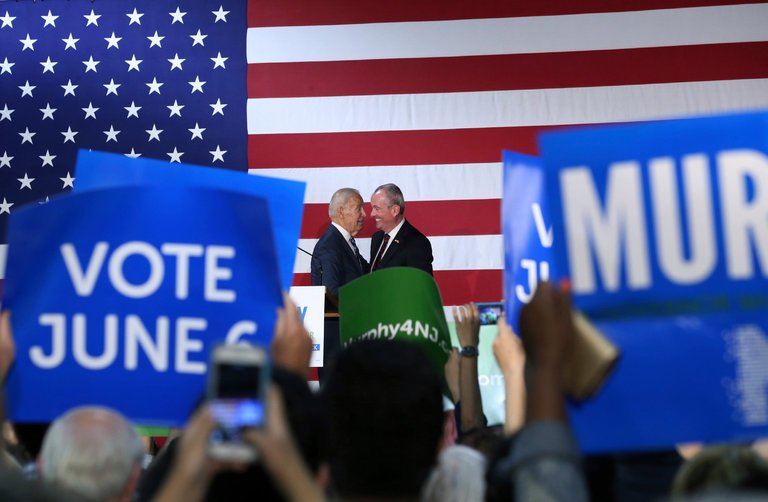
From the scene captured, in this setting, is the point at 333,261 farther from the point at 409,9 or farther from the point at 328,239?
the point at 409,9

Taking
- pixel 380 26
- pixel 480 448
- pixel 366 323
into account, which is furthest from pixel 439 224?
pixel 480 448

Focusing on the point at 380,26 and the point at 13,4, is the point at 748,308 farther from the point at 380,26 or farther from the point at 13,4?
the point at 13,4

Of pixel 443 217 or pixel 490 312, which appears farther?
pixel 443 217

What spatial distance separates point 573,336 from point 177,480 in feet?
1.88

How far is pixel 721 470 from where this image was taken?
1.18 metres

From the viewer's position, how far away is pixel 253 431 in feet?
3.01

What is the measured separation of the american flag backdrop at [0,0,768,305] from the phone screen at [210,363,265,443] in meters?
6.23

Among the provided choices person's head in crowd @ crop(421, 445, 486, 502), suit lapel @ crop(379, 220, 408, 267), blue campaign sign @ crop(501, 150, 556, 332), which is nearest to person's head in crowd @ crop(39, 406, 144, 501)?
person's head in crowd @ crop(421, 445, 486, 502)

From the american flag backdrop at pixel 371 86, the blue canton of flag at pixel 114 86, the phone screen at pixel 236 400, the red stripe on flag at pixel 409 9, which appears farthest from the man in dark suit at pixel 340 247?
the phone screen at pixel 236 400

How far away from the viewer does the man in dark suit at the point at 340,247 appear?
6594 mm

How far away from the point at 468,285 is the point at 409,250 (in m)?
0.61

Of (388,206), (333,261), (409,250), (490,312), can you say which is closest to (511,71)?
(388,206)

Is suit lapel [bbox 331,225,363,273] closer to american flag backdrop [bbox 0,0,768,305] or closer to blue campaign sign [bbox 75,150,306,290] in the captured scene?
american flag backdrop [bbox 0,0,768,305]

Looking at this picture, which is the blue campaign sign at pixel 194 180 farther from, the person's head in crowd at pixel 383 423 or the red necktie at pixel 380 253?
the red necktie at pixel 380 253
